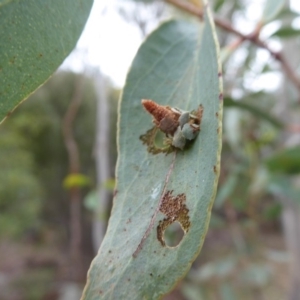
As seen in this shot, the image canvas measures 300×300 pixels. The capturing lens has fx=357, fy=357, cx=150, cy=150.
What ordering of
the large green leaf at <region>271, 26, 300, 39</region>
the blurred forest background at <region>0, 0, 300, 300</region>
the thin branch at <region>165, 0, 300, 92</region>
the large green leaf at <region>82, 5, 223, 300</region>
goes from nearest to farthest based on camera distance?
the large green leaf at <region>82, 5, 223, 300</region> < the thin branch at <region>165, 0, 300, 92</region> < the large green leaf at <region>271, 26, 300, 39</region> < the blurred forest background at <region>0, 0, 300, 300</region>

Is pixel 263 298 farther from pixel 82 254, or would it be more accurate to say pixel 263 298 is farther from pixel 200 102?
pixel 200 102

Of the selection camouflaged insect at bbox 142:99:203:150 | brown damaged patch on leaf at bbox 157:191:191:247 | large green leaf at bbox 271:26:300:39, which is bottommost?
brown damaged patch on leaf at bbox 157:191:191:247

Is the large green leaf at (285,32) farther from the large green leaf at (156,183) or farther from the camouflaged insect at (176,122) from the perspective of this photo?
the camouflaged insect at (176,122)

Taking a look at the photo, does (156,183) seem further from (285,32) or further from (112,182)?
(112,182)

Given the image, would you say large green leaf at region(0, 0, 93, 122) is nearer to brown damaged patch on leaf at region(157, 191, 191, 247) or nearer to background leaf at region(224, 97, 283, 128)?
brown damaged patch on leaf at region(157, 191, 191, 247)

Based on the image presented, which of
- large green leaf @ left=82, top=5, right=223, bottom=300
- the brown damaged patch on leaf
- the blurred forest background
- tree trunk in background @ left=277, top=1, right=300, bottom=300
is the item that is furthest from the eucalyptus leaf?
tree trunk in background @ left=277, top=1, right=300, bottom=300

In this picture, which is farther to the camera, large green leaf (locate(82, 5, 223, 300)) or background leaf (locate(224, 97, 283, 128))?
background leaf (locate(224, 97, 283, 128))
